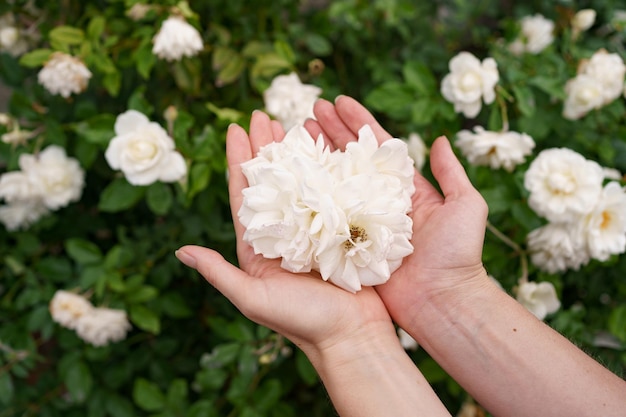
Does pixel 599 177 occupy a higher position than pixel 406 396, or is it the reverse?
pixel 599 177

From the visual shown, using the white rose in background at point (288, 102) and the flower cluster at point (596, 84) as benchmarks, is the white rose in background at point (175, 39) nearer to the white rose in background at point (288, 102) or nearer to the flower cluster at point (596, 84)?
the white rose in background at point (288, 102)

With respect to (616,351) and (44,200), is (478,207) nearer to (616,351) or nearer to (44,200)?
(616,351)

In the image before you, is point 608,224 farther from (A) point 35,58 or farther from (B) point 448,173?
(A) point 35,58

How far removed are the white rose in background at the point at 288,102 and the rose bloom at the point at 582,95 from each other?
801 mm

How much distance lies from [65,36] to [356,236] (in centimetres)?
112

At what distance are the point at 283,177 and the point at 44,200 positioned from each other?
1.01 metres

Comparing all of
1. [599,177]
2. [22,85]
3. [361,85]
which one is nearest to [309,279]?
[599,177]

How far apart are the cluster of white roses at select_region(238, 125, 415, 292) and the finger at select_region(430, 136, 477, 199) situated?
14 cm

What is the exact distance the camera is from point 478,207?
1.26m

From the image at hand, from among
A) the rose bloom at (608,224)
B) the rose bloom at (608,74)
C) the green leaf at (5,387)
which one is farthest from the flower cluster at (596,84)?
the green leaf at (5,387)

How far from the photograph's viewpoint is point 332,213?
3.70ft

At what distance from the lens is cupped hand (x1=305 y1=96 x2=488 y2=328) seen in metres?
1.25

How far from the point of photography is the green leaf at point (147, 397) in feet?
5.63

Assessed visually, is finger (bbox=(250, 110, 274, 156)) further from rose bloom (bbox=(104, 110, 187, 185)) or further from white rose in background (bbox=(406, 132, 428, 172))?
white rose in background (bbox=(406, 132, 428, 172))
